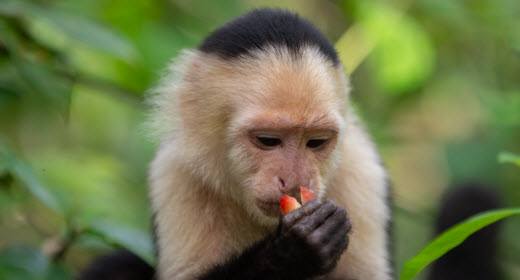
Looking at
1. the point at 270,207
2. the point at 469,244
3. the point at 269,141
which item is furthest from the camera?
the point at 469,244

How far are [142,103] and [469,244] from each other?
120 inches

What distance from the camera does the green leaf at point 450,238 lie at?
100 inches

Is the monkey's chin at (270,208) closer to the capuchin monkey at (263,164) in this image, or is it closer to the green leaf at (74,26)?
the capuchin monkey at (263,164)

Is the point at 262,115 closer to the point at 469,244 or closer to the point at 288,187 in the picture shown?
the point at 288,187

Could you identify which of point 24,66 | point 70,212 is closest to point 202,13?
point 24,66

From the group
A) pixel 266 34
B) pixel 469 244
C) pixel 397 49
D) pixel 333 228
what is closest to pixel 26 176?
pixel 266 34

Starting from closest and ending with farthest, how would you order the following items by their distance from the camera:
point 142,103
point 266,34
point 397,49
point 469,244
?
1. point 266,34
2. point 142,103
3. point 469,244
4. point 397,49

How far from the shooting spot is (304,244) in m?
3.54

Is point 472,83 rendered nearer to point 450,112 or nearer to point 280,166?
point 450,112

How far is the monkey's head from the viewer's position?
3789 mm

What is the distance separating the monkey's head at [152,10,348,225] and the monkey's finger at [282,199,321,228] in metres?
0.19

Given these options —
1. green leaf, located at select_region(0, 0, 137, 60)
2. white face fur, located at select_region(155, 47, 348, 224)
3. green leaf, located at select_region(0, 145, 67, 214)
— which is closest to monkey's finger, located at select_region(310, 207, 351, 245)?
white face fur, located at select_region(155, 47, 348, 224)

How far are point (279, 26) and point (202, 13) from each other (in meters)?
3.62

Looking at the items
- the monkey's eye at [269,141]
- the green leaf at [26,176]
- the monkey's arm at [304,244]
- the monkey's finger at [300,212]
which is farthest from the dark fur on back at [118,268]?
the monkey's finger at [300,212]
